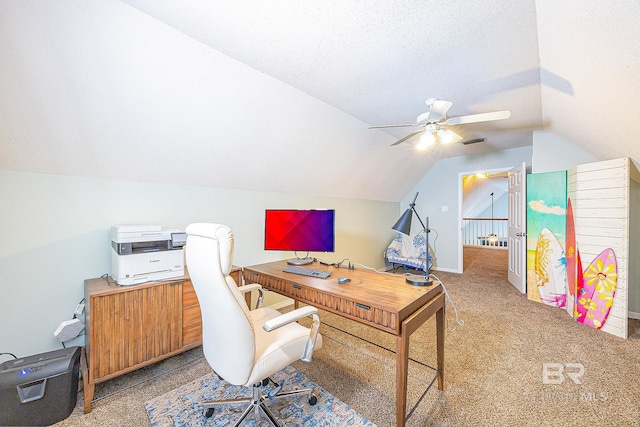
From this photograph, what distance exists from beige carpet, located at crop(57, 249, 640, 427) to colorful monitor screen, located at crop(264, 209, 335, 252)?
3.19ft

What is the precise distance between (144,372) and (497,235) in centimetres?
883

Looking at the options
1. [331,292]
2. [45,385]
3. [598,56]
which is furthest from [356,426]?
[598,56]

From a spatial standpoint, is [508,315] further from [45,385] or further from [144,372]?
[45,385]

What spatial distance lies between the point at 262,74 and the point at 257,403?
2395 millimetres

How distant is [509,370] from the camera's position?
2080 mm

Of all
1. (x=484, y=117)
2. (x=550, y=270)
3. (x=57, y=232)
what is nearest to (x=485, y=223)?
(x=550, y=270)

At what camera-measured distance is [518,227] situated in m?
4.04

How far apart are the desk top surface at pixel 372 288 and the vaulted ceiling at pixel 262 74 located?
1418 millimetres

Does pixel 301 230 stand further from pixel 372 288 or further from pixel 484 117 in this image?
pixel 484 117

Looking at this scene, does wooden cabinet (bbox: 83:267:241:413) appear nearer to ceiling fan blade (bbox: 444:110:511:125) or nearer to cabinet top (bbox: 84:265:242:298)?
cabinet top (bbox: 84:265:242:298)

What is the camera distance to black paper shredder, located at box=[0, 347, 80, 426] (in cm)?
144

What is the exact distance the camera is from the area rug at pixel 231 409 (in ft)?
5.14

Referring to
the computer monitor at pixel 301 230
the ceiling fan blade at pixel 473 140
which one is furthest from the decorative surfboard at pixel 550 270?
the computer monitor at pixel 301 230

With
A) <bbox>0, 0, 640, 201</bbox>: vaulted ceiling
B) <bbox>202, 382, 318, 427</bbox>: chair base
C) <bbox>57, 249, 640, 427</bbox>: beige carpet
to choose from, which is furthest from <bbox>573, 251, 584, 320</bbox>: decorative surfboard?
<bbox>202, 382, 318, 427</bbox>: chair base
